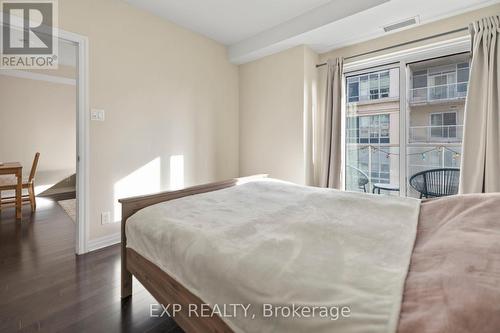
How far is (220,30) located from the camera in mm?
3248

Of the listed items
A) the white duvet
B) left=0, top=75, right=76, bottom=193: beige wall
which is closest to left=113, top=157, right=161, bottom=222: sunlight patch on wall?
the white duvet

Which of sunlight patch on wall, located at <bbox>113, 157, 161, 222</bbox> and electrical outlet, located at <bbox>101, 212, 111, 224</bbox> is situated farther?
sunlight patch on wall, located at <bbox>113, 157, 161, 222</bbox>

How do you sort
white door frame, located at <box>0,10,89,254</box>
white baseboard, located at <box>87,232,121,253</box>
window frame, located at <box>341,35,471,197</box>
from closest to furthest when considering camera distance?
white door frame, located at <box>0,10,89,254</box> < white baseboard, located at <box>87,232,121,253</box> < window frame, located at <box>341,35,471,197</box>

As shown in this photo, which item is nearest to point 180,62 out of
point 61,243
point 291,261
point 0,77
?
point 61,243

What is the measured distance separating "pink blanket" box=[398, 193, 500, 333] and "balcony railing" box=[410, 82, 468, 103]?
6.17ft

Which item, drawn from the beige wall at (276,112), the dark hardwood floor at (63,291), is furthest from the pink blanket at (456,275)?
the beige wall at (276,112)

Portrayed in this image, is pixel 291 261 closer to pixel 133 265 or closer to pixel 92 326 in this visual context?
pixel 133 265

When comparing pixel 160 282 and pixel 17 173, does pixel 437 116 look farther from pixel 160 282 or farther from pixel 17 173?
pixel 17 173

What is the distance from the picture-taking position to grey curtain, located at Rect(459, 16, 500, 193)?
7.29ft

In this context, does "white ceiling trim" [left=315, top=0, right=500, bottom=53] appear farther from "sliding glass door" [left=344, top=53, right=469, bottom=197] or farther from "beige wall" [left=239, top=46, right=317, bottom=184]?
"sliding glass door" [left=344, top=53, right=469, bottom=197]

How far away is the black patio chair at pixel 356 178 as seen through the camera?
3262 mm

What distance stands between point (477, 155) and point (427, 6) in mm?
1519

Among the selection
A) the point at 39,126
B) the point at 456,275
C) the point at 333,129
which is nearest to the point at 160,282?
the point at 456,275

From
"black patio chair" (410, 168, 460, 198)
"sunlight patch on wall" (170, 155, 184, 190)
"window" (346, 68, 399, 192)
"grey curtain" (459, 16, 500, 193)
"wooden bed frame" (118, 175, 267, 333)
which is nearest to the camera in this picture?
"wooden bed frame" (118, 175, 267, 333)
